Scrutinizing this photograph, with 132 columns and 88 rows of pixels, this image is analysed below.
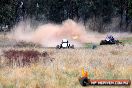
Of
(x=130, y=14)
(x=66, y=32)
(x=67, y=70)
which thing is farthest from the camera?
(x=130, y=14)

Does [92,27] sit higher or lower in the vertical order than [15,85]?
higher

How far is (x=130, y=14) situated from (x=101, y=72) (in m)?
63.7

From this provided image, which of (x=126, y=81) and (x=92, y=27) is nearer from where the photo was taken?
(x=126, y=81)

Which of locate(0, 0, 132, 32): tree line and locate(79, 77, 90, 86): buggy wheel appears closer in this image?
locate(79, 77, 90, 86): buggy wheel

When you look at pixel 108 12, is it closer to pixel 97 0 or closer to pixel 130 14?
pixel 97 0

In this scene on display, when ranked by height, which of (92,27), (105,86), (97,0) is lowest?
(105,86)

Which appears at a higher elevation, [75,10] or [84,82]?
[75,10]

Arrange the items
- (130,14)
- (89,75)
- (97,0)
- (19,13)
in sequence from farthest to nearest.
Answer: (19,13) → (97,0) → (130,14) → (89,75)

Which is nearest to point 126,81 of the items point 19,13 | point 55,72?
point 55,72

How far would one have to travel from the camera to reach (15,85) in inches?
491

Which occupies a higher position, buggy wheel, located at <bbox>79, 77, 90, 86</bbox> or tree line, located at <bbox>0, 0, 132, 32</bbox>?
tree line, located at <bbox>0, 0, 132, 32</bbox>

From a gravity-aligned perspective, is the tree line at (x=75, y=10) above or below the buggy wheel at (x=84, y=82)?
above

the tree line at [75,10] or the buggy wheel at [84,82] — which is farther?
the tree line at [75,10]

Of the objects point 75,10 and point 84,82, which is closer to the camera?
point 84,82
